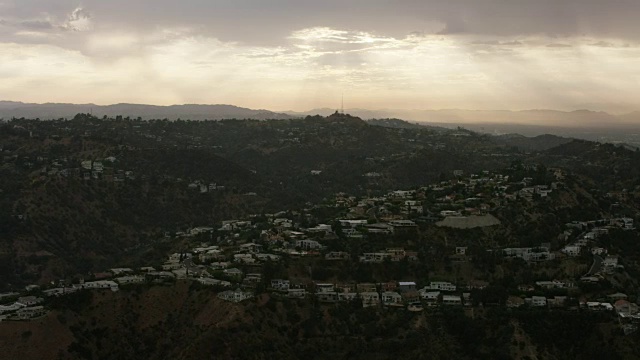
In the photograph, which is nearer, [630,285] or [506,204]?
[630,285]

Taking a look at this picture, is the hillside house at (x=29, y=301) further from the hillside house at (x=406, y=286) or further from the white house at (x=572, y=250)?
the white house at (x=572, y=250)

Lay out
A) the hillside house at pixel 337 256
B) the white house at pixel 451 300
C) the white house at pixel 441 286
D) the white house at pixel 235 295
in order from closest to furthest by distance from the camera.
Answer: the white house at pixel 235 295, the white house at pixel 451 300, the white house at pixel 441 286, the hillside house at pixel 337 256

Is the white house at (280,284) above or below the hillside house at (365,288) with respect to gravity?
above

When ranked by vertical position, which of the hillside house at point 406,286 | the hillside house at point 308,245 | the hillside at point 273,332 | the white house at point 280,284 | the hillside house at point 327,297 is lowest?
the hillside at point 273,332

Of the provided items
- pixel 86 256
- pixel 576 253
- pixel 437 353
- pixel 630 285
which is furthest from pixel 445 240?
pixel 86 256

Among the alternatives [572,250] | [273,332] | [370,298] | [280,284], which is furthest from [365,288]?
[572,250]

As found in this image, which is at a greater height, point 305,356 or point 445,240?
point 445,240

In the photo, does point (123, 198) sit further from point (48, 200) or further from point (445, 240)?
point (445, 240)

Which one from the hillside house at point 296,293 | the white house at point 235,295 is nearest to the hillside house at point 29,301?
the white house at point 235,295

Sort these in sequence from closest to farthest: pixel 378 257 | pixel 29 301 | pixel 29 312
Answer: pixel 29 312 < pixel 29 301 < pixel 378 257

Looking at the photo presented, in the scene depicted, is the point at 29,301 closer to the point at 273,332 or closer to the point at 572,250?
the point at 273,332

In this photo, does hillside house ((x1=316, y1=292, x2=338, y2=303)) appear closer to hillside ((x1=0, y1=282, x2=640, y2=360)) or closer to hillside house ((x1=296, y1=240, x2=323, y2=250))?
hillside ((x1=0, y1=282, x2=640, y2=360))
